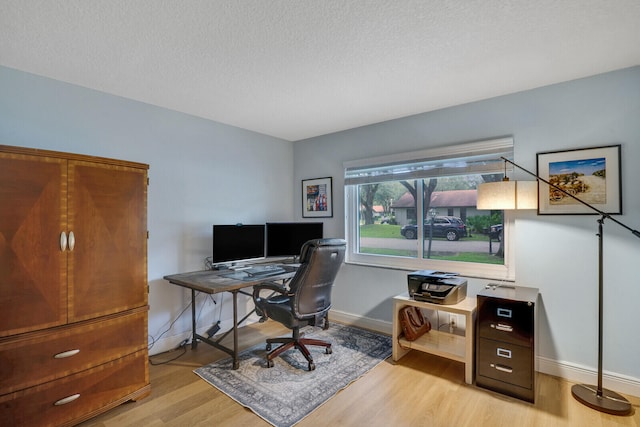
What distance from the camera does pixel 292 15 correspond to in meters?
1.60

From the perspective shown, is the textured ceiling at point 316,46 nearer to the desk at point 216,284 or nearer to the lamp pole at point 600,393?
the lamp pole at point 600,393

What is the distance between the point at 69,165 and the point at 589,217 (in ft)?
11.9

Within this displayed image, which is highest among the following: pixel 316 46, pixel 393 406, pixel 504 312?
pixel 316 46

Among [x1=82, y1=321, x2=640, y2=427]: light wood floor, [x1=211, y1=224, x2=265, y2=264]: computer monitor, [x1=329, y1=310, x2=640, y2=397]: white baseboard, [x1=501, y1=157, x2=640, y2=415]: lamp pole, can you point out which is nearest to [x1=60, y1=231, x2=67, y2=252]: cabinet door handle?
[x1=82, y1=321, x2=640, y2=427]: light wood floor

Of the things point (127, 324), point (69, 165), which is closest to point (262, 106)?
point (69, 165)

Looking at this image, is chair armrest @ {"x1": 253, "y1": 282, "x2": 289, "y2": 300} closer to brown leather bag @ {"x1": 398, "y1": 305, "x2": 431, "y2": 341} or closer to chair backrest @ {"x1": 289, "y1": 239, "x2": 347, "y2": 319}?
chair backrest @ {"x1": 289, "y1": 239, "x2": 347, "y2": 319}

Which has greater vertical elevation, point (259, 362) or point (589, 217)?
point (589, 217)

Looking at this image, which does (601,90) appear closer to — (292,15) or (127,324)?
(292,15)

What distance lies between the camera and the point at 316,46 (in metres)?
1.90

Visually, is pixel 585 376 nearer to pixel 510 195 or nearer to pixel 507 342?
pixel 507 342

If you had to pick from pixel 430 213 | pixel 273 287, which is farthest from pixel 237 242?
pixel 430 213

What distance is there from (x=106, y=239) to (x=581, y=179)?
3437 millimetres

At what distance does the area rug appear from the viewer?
82.3 inches

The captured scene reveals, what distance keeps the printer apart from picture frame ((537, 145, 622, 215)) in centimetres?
89
